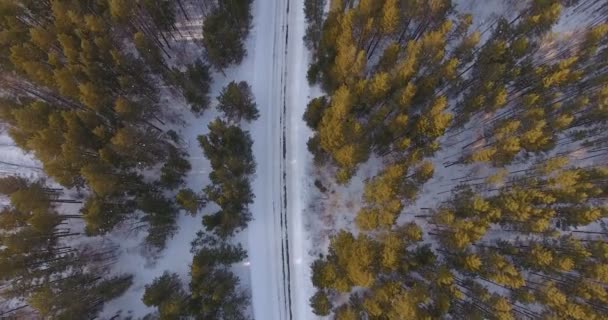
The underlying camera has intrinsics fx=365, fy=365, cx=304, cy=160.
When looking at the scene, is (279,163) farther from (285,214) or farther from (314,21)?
(314,21)

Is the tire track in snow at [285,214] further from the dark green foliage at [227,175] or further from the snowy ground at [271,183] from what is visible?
the dark green foliage at [227,175]

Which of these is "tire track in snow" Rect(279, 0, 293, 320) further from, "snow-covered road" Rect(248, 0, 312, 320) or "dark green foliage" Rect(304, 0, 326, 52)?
"dark green foliage" Rect(304, 0, 326, 52)

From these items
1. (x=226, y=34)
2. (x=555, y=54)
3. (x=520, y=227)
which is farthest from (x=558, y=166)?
(x=226, y=34)

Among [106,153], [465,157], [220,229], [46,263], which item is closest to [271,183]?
[220,229]

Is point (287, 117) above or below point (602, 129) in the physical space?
above

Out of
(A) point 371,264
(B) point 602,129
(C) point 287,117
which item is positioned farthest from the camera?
(C) point 287,117

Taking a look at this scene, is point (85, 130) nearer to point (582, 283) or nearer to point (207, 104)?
point (207, 104)

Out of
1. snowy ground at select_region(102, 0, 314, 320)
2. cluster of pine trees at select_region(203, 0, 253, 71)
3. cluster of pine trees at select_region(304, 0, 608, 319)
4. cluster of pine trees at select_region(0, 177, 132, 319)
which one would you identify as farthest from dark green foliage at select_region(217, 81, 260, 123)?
cluster of pine trees at select_region(0, 177, 132, 319)
